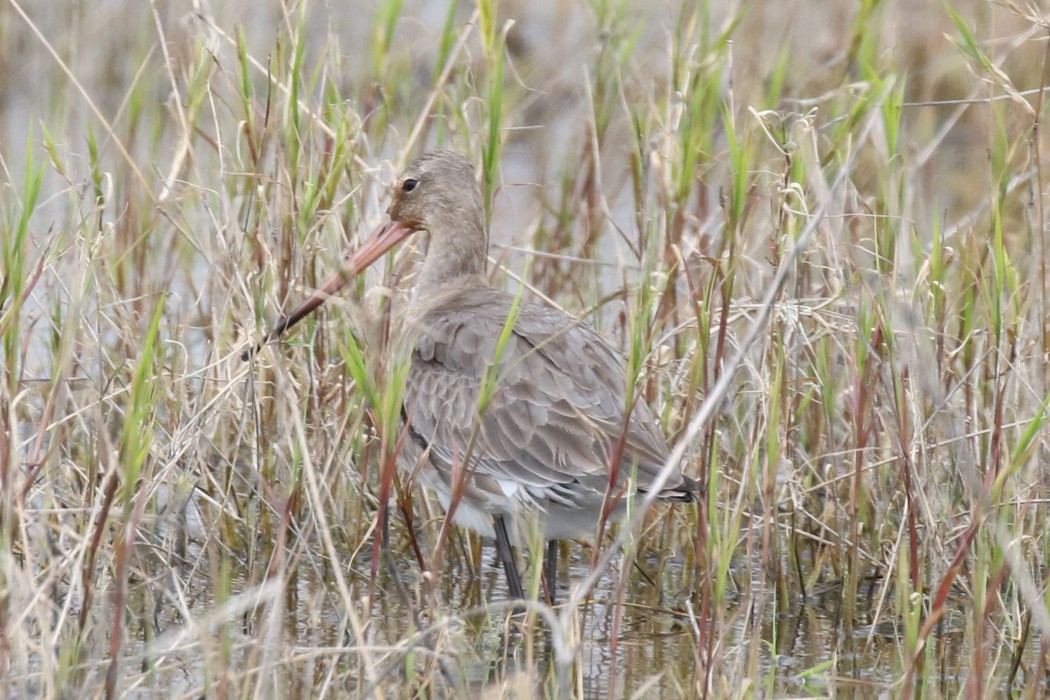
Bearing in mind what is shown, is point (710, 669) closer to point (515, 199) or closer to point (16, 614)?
point (16, 614)

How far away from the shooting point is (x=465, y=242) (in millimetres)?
4973

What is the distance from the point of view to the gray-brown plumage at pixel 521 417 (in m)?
4.15

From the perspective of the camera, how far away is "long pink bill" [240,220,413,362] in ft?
13.9

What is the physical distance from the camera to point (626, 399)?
3451mm

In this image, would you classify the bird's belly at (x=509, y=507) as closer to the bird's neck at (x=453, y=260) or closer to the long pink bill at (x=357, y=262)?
the long pink bill at (x=357, y=262)

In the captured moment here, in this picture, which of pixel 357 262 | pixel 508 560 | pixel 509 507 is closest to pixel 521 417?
pixel 509 507

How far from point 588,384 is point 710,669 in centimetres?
114

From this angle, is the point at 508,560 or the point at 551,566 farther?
the point at 551,566

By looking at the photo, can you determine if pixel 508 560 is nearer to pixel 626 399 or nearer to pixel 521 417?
pixel 521 417

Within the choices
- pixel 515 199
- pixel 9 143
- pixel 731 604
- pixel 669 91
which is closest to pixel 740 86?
pixel 515 199

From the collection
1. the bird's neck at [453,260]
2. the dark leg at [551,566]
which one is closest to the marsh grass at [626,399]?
the dark leg at [551,566]

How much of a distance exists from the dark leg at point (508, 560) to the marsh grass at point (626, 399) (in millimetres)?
151

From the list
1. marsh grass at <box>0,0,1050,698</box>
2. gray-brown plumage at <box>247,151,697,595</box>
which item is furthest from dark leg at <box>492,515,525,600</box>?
marsh grass at <box>0,0,1050,698</box>

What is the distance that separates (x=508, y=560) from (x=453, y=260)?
1.04 meters
